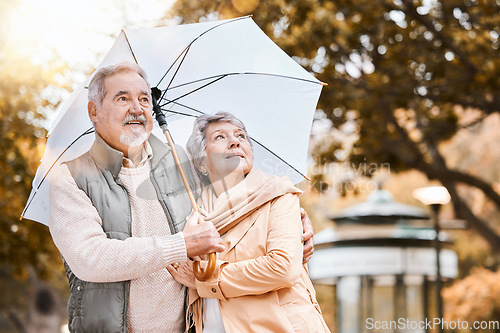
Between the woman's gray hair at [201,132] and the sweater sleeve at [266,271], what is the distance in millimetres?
588

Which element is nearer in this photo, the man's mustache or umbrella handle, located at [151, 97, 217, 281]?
umbrella handle, located at [151, 97, 217, 281]

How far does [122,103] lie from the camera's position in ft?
10.8

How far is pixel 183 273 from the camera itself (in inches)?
128

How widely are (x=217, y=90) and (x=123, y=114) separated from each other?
700mm

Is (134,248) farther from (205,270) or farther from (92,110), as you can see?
(92,110)

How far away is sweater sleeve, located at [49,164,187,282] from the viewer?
117 inches

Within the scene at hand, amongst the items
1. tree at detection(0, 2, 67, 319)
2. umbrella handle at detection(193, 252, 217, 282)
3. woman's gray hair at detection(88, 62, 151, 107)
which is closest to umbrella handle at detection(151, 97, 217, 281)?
umbrella handle at detection(193, 252, 217, 282)

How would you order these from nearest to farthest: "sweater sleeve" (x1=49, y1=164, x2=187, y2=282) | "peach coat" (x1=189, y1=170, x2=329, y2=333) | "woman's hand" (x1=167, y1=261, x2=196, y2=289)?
"sweater sleeve" (x1=49, y1=164, x2=187, y2=282) → "peach coat" (x1=189, y1=170, x2=329, y2=333) → "woman's hand" (x1=167, y1=261, x2=196, y2=289)

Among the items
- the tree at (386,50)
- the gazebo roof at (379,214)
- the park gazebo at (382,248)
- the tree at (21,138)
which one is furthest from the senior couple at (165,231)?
the gazebo roof at (379,214)

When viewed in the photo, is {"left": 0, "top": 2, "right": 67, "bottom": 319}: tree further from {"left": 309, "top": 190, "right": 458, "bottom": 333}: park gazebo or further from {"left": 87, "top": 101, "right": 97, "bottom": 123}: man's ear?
{"left": 309, "top": 190, "right": 458, "bottom": 333}: park gazebo

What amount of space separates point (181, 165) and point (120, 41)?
71cm

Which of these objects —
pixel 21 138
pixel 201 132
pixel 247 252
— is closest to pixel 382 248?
pixel 21 138

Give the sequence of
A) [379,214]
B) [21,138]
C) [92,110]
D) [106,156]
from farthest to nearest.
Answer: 1. [379,214]
2. [21,138]
3. [92,110]
4. [106,156]

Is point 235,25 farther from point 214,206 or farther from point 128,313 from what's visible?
point 128,313
